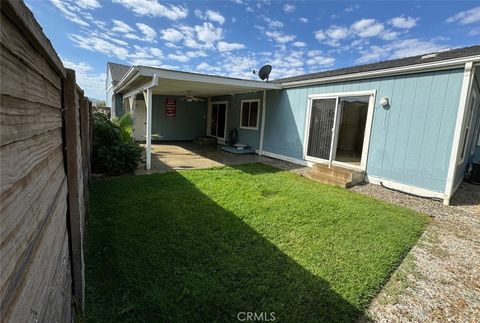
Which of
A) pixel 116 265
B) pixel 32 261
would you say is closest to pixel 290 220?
pixel 116 265

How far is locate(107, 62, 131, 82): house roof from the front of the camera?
14.6 metres

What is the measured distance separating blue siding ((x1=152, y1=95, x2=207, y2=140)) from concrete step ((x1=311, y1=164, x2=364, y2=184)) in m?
8.90

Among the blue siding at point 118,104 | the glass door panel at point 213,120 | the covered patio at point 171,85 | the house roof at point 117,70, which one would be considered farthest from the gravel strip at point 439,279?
the house roof at point 117,70

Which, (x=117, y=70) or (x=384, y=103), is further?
(x=117, y=70)

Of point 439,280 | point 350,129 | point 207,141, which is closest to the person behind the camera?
point 439,280

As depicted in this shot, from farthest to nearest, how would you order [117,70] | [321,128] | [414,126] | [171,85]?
[117,70] < [171,85] < [321,128] < [414,126]

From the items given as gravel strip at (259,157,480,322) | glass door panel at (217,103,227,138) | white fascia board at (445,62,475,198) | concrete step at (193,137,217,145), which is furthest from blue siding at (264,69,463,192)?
concrete step at (193,137,217,145)

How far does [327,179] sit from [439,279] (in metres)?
3.94

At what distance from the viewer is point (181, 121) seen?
13875 millimetres

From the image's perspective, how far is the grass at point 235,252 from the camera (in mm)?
2168

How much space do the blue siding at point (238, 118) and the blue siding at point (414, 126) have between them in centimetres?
398

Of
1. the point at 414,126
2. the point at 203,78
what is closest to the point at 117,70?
the point at 203,78

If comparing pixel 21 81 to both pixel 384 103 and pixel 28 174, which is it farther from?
pixel 384 103

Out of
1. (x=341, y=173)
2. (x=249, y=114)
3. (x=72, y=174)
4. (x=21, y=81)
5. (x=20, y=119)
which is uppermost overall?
(x=249, y=114)
